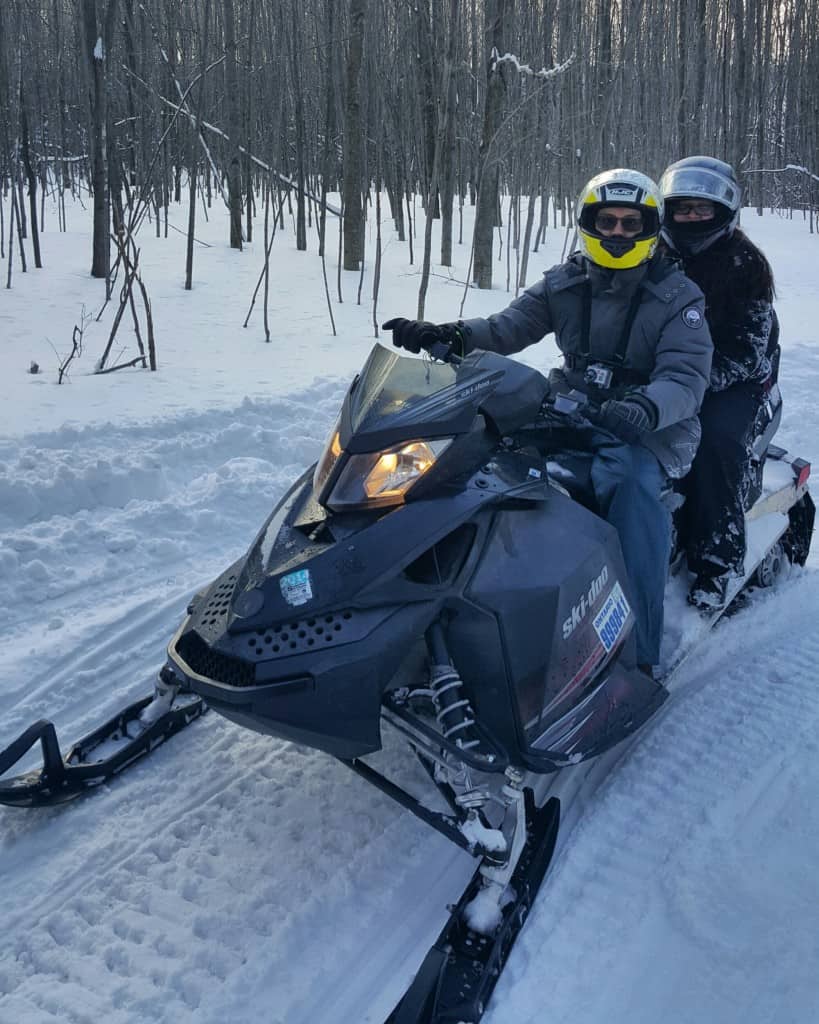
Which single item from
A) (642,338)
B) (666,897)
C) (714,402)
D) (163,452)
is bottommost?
(666,897)

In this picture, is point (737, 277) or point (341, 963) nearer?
point (341, 963)

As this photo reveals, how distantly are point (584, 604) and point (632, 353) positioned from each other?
41.0 inches

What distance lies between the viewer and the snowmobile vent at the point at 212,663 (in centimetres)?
186

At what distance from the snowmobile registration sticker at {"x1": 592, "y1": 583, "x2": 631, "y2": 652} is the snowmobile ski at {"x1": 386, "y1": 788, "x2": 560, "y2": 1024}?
55cm

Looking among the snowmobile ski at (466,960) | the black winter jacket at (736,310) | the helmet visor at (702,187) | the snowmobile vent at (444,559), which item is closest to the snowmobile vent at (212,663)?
the snowmobile vent at (444,559)

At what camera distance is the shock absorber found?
1958mm

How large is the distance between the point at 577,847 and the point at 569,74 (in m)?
13.6

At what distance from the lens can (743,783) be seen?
2.59 metres

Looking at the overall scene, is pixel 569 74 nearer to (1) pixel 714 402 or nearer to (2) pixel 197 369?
(2) pixel 197 369

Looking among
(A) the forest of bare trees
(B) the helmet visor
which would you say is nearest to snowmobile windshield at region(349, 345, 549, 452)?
(B) the helmet visor

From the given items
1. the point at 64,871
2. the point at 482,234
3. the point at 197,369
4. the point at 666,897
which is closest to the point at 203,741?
the point at 64,871

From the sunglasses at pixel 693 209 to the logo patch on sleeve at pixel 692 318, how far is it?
28.7 inches

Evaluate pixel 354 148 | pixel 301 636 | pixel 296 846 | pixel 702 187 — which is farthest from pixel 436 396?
pixel 354 148

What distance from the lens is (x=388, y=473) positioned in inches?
79.4
